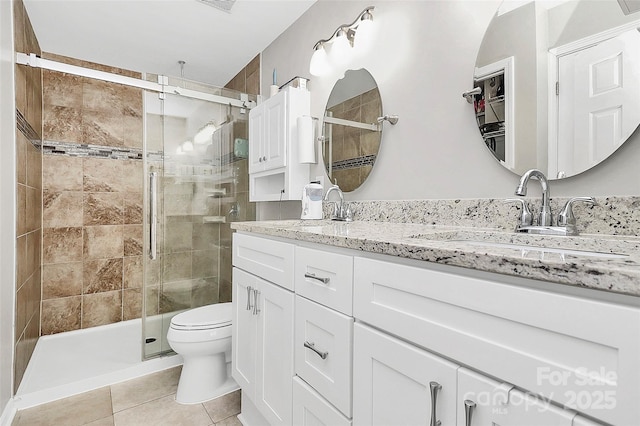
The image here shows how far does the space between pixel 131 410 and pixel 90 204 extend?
189 cm

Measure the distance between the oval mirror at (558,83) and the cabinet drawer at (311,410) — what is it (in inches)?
37.6

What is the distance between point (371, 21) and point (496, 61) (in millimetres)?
744

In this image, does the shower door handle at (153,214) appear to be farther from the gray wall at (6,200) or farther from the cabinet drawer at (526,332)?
the cabinet drawer at (526,332)

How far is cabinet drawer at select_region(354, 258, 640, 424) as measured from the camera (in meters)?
0.42

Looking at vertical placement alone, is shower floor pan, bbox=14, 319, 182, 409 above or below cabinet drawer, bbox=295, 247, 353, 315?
below

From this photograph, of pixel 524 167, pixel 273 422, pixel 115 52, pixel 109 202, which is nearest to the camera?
pixel 524 167

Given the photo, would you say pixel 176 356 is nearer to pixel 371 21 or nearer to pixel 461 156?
pixel 461 156

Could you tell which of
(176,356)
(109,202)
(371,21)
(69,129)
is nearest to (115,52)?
(69,129)

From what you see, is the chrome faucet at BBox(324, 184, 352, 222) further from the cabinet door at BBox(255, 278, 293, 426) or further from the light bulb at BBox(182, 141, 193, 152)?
the light bulb at BBox(182, 141, 193, 152)

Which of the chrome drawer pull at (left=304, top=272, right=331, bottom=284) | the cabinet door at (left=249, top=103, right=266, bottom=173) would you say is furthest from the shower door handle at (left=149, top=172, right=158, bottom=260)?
the chrome drawer pull at (left=304, top=272, right=331, bottom=284)

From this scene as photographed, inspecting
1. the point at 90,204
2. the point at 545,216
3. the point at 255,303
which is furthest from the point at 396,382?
the point at 90,204

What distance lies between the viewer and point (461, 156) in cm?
124

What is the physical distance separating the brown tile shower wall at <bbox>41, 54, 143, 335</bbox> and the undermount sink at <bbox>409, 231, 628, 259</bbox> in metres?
2.90

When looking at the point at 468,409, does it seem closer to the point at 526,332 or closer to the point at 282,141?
the point at 526,332
